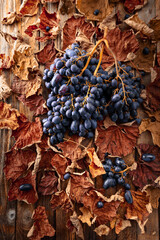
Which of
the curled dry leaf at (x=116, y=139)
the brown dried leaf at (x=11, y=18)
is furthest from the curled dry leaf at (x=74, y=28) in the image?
the curled dry leaf at (x=116, y=139)

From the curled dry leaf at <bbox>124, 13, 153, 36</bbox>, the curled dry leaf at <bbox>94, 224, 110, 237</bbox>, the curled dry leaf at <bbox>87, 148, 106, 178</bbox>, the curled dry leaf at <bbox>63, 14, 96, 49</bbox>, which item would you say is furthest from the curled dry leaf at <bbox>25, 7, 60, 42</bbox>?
the curled dry leaf at <bbox>94, 224, 110, 237</bbox>

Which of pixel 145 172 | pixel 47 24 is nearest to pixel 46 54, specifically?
pixel 47 24

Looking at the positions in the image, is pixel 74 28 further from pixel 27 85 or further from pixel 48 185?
pixel 48 185

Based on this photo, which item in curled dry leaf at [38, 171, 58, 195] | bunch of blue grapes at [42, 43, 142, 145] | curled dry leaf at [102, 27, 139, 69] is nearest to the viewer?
bunch of blue grapes at [42, 43, 142, 145]

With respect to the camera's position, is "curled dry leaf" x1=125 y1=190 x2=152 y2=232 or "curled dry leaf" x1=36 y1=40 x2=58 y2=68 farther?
"curled dry leaf" x1=36 y1=40 x2=58 y2=68

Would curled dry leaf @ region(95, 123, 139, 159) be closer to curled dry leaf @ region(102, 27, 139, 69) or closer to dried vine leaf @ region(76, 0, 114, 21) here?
curled dry leaf @ region(102, 27, 139, 69)

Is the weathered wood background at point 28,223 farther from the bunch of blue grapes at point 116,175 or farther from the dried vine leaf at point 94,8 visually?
the dried vine leaf at point 94,8
